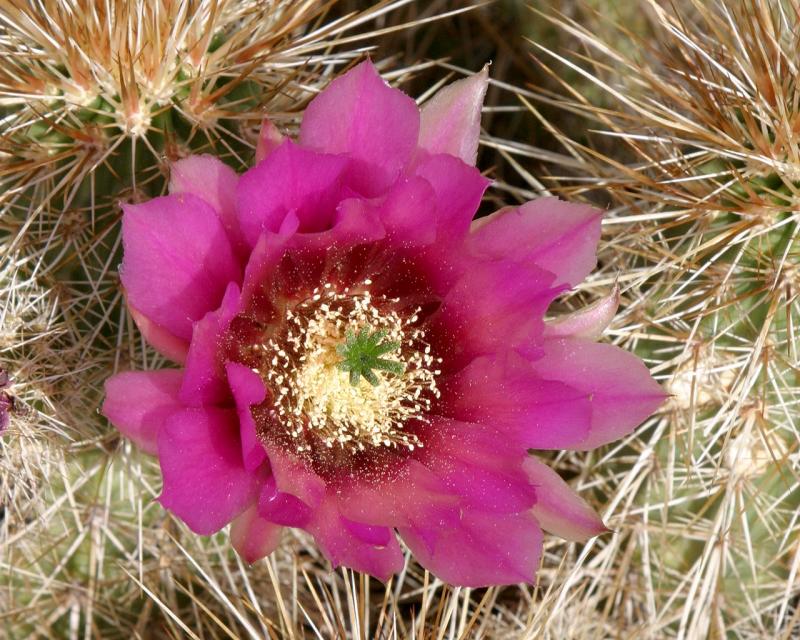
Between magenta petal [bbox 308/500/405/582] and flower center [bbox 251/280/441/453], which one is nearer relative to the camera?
magenta petal [bbox 308/500/405/582]

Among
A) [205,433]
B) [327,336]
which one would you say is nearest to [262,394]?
[205,433]

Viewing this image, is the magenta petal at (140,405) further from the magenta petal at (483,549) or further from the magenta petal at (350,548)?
the magenta petal at (483,549)

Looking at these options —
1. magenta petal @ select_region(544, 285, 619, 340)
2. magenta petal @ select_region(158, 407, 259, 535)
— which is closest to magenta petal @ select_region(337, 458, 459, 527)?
magenta petal @ select_region(158, 407, 259, 535)

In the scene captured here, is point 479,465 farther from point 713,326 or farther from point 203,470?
point 713,326

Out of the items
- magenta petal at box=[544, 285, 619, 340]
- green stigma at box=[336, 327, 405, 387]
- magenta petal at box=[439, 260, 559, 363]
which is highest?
magenta petal at box=[439, 260, 559, 363]

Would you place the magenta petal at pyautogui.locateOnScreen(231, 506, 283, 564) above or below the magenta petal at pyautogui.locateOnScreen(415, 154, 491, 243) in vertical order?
below

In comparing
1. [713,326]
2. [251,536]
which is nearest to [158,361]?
[251,536]

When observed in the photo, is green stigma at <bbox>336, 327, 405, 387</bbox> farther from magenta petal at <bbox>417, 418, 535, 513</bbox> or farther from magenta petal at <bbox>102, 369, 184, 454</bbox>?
magenta petal at <bbox>102, 369, 184, 454</bbox>
